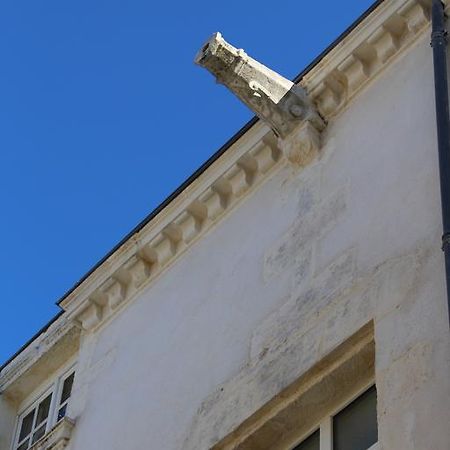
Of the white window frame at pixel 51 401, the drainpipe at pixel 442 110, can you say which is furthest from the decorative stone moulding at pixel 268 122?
the white window frame at pixel 51 401

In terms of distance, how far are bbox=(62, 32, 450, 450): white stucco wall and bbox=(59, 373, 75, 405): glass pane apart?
2.20ft

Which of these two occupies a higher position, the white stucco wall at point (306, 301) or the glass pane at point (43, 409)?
the glass pane at point (43, 409)

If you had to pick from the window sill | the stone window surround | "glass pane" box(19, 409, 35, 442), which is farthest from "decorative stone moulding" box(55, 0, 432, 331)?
the stone window surround

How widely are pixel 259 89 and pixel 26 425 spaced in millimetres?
3782

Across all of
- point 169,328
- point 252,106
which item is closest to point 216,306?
point 169,328

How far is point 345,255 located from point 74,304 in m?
3.22

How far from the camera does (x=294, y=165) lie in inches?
409

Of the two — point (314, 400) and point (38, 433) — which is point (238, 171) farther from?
point (38, 433)

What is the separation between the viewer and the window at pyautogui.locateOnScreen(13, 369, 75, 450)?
1202 cm

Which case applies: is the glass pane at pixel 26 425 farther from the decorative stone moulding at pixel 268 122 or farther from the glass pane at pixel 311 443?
the glass pane at pixel 311 443

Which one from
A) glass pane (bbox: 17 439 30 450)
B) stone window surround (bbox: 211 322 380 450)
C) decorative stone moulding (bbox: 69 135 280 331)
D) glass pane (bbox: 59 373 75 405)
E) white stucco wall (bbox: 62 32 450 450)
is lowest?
stone window surround (bbox: 211 322 380 450)

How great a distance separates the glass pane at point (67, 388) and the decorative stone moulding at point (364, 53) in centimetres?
317

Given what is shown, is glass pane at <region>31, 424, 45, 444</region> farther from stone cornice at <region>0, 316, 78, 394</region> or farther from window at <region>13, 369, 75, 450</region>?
stone cornice at <region>0, 316, 78, 394</region>

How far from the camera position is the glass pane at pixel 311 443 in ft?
29.3
